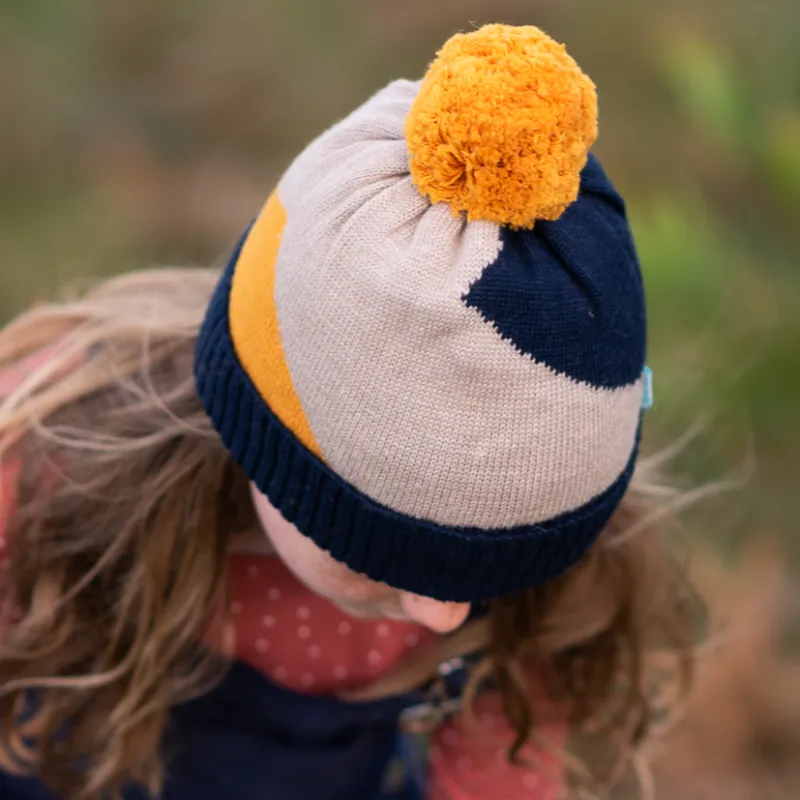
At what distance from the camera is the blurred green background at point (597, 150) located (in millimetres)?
2008

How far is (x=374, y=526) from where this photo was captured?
3.08ft

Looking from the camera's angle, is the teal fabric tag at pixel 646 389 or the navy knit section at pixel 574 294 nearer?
the navy knit section at pixel 574 294

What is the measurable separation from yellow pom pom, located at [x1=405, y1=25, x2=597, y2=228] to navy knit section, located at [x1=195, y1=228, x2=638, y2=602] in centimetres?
25

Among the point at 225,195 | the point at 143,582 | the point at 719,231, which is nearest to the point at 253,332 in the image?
the point at 143,582

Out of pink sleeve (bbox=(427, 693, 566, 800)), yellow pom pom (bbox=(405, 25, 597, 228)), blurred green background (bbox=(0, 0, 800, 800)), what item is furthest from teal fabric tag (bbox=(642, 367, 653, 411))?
blurred green background (bbox=(0, 0, 800, 800))

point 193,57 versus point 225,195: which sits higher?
point 193,57

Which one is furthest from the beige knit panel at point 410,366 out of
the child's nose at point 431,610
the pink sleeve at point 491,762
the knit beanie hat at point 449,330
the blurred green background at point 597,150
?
the blurred green background at point 597,150

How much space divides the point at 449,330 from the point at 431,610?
310 mm

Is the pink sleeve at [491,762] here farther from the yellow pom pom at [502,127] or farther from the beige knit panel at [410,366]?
the yellow pom pom at [502,127]

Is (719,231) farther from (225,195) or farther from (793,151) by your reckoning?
(225,195)

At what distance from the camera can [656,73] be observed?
329 cm

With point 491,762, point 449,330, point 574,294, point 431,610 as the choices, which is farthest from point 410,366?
point 491,762

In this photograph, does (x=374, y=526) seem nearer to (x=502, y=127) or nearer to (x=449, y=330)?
(x=449, y=330)

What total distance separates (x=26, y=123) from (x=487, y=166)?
250 cm
